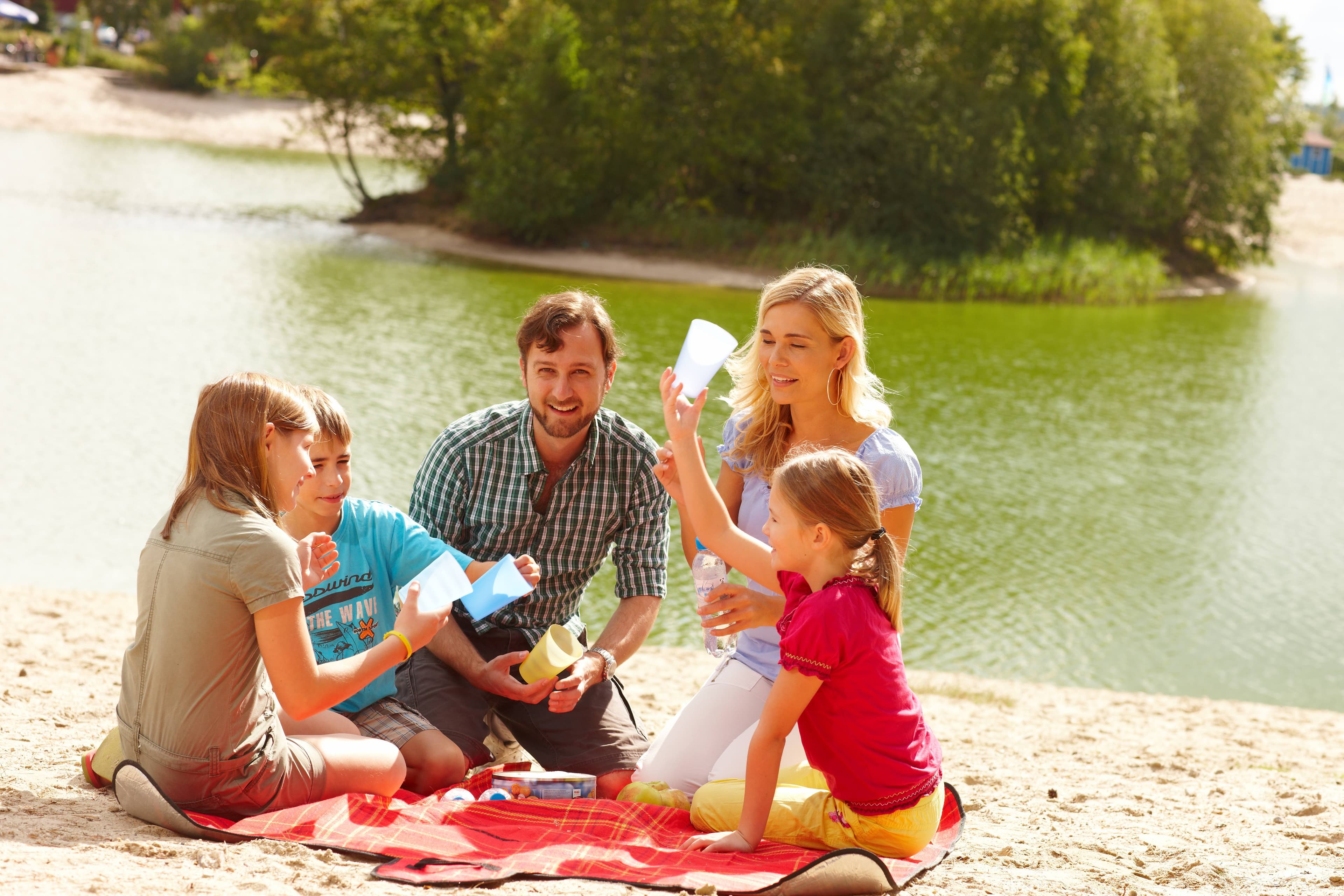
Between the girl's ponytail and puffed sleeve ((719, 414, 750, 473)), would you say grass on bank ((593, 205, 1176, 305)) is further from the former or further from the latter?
the girl's ponytail

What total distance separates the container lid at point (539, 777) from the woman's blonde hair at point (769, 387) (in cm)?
107

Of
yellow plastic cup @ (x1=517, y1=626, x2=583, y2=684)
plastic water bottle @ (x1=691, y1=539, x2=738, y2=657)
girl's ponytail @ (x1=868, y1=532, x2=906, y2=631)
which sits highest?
girl's ponytail @ (x1=868, y1=532, x2=906, y2=631)

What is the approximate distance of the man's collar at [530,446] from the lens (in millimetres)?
3896

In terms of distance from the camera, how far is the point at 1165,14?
32.0 m

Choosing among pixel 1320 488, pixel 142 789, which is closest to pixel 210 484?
pixel 142 789

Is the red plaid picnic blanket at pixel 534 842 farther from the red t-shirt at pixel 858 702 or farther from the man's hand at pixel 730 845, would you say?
the red t-shirt at pixel 858 702

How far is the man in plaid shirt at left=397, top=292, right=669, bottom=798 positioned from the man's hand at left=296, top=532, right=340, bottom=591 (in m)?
0.76

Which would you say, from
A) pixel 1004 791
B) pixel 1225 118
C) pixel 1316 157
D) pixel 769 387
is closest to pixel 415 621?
pixel 769 387

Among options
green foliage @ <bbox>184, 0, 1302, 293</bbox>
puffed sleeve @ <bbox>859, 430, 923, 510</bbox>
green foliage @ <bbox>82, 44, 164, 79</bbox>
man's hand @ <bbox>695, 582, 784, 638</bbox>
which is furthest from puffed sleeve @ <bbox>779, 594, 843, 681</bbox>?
green foliage @ <bbox>82, 44, 164, 79</bbox>

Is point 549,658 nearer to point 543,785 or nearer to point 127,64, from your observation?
point 543,785

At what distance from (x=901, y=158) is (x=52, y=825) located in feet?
84.6

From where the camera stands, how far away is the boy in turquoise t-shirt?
11.3ft

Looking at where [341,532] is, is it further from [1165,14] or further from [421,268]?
[1165,14]

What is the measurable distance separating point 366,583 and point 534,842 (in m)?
1.00
